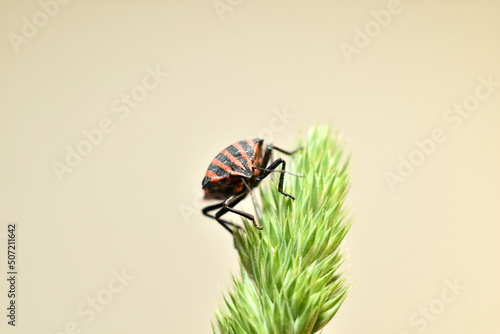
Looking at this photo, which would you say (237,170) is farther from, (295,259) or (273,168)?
(295,259)

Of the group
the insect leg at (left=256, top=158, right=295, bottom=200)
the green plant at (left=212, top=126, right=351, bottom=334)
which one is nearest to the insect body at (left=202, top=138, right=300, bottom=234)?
the insect leg at (left=256, top=158, right=295, bottom=200)

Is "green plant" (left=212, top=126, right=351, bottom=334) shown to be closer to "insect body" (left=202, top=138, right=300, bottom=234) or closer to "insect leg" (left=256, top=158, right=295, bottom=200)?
"insect leg" (left=256, top=158, right=295, bottom=200)

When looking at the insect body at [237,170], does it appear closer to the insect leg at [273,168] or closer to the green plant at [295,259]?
the insect leg at [273,168]

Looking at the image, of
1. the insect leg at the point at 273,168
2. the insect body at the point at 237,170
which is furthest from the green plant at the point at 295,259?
the insect body at the point at 237,170

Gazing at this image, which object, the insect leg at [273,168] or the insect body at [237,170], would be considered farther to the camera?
the insect body at [237,170]

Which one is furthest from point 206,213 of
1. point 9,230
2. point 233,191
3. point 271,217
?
point 9,230

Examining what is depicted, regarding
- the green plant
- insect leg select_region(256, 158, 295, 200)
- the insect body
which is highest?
the insect body

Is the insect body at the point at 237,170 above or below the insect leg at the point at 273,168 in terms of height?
above

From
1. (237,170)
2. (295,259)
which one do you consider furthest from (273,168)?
(295,259)

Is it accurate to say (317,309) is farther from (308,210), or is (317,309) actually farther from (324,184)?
(324,184)
